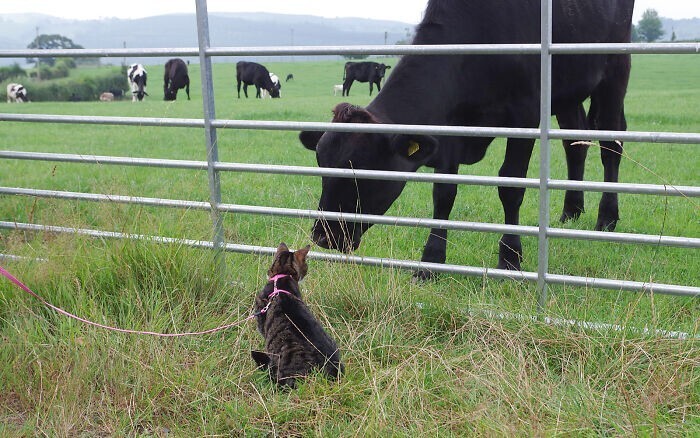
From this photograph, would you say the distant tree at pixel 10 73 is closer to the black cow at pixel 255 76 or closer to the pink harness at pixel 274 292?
the black cow at pixel 255 76

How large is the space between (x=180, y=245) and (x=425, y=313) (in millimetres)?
1401

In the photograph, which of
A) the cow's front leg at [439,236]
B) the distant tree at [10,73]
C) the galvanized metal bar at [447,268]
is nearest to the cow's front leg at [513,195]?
the cow's front leg at [439,236]

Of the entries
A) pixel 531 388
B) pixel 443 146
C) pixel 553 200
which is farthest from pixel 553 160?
pixel 531 388

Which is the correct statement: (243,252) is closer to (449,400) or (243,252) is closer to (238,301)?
(238,301)

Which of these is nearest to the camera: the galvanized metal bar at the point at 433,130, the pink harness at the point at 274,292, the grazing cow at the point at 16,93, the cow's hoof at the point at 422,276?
the pink harness at the point at 274,292

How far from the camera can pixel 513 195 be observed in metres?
5.13

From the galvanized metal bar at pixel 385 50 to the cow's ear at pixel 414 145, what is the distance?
59 cm

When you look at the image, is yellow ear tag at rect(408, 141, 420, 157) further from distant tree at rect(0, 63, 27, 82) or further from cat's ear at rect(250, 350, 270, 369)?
distant tree at rect(0, 63, 27, 82)

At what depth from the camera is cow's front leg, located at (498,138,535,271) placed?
4.95m

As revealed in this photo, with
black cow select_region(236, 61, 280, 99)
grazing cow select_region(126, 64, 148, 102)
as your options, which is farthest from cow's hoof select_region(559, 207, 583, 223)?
grazing cow select_region(126, 64, 148, 102)

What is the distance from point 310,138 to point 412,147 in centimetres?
74

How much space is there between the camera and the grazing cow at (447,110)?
4469mm

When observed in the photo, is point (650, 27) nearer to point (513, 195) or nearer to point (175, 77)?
point (175, 77)

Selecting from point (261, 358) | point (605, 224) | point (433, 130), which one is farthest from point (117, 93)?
point (261, 358)
